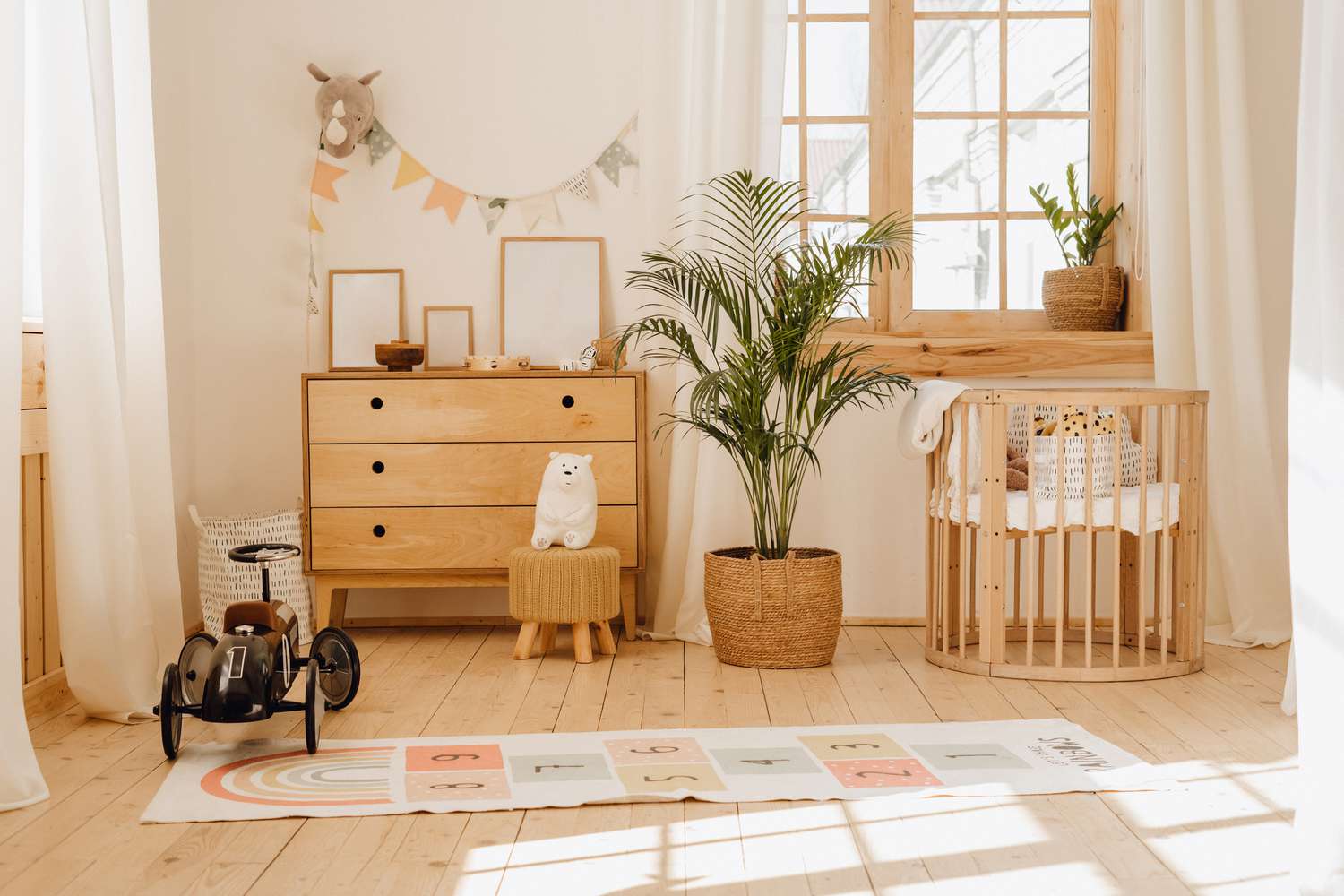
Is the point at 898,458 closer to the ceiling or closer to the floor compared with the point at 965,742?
closer to the ceiling

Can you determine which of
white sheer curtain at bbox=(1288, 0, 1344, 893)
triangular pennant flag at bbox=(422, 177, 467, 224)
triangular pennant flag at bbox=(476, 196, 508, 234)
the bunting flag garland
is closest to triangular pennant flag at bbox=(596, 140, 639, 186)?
the bunting flag garland

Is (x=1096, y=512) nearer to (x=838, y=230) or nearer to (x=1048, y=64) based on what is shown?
(x=838, y=230)

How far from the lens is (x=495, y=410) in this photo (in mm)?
3574

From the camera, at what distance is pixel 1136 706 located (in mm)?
2826

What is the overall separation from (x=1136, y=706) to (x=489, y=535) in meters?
1.77

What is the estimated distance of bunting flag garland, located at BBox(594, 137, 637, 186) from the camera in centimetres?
386

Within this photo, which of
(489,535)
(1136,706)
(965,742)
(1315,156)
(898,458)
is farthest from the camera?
(898,458)

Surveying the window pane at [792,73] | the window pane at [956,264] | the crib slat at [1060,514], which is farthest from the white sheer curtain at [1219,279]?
the window pane at [792,73]

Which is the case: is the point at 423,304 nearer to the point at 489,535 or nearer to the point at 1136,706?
the point at 489,535

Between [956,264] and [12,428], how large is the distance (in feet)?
9.04

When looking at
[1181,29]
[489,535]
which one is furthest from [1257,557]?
[489,535]

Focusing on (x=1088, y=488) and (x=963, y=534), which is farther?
(x=963, y=534)

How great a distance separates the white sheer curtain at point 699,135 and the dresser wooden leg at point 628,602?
98mm

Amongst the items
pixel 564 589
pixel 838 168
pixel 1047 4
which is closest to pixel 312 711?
pixel 564 589
